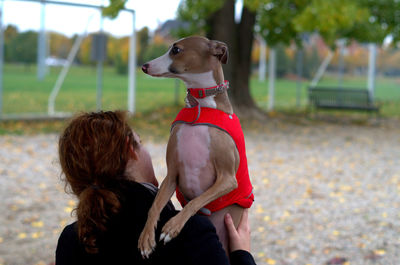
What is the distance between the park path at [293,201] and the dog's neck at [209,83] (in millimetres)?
1741

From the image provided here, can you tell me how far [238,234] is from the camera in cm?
Answer: 175

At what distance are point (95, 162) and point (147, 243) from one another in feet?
1.13

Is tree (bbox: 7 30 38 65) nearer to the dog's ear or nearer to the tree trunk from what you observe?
the tree trunk

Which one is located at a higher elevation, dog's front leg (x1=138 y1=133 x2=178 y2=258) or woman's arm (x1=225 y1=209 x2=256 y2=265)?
dog's front leg (x1=138 y1=133 x2=178 y2=258)

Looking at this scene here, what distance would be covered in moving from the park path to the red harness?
1724 mm

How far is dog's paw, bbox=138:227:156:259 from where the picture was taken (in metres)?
1.54

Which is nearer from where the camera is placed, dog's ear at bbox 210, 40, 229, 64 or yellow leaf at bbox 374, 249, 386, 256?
dog's ear at bbox 210, 40, 229, 64

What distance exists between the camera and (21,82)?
59.7 feet

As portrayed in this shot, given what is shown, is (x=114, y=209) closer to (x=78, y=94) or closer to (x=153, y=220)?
(x=153, y=220)

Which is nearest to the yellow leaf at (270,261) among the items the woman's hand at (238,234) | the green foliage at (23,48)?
the woman's hand at (238,234)

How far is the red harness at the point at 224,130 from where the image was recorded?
162 centimetres

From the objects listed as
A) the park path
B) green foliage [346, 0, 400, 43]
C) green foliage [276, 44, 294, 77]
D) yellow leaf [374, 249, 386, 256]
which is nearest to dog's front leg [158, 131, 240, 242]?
the park path

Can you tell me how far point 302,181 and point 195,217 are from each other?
6187 millimetres

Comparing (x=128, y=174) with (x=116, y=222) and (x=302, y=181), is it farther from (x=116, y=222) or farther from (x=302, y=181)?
(x=302, y=181)
